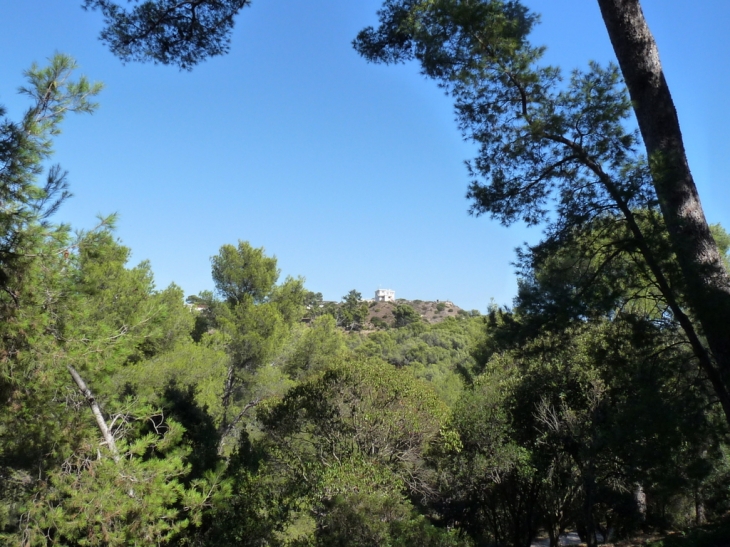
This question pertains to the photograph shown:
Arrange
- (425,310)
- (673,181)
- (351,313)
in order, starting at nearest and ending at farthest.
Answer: (673,181), (351,313), (425,310)

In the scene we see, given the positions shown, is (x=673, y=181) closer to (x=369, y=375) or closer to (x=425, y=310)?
(x=369, y=375)

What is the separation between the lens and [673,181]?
3992mm

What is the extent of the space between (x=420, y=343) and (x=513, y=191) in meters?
33.0

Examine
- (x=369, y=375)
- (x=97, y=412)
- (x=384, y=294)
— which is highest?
(x=384, y=294)

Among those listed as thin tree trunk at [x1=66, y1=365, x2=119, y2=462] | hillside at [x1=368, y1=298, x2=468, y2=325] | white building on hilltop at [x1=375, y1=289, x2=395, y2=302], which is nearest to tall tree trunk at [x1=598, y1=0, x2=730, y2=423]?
thin tree trunk at [x1=66, y1=365, x2=119, y2=462]

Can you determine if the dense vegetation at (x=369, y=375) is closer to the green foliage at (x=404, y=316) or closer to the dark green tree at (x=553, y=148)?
the dark green tree at (x=553, y=148)

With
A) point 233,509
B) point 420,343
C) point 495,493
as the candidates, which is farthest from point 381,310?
point 233,509

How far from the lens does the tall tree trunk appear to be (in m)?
3.75

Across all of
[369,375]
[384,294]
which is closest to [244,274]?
[369,375]

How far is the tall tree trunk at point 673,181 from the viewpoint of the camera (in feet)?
12.3

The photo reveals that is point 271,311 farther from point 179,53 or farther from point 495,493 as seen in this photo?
point 179,53

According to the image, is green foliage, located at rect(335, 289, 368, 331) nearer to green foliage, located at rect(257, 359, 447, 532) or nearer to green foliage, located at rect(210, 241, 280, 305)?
green foliage, located at rect(210, 241, 280, 305)

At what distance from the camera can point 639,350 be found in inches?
181

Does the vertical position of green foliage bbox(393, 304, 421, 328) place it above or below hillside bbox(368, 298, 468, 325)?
below
